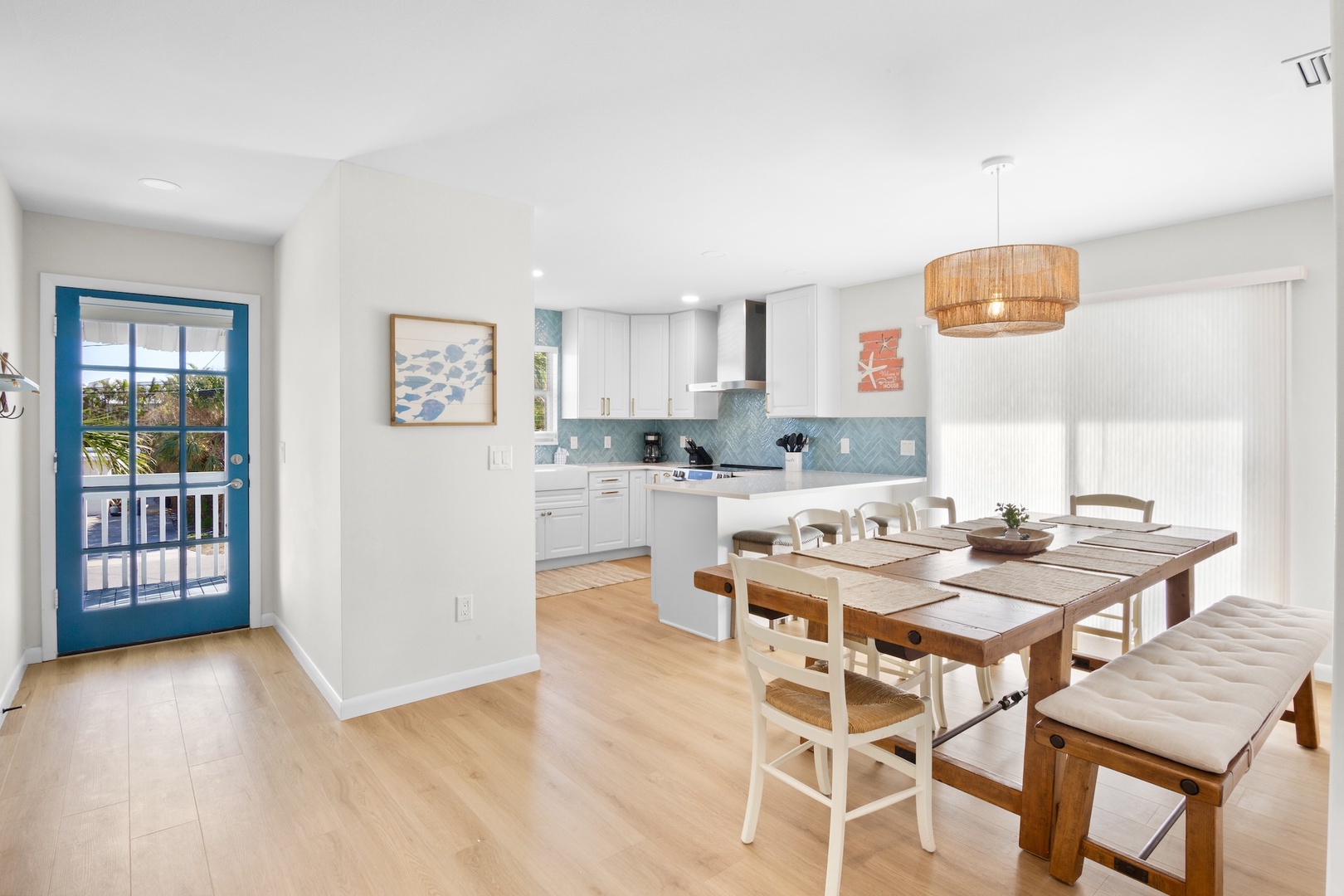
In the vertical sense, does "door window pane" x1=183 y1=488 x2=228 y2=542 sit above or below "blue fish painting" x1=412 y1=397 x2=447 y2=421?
below

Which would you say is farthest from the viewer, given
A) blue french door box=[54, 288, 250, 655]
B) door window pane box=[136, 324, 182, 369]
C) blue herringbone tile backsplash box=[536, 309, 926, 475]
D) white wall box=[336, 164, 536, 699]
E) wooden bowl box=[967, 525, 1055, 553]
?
blue herringbone tile backsplash box=[536, 309, 926, 475]

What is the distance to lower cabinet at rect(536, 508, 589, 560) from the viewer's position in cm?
558

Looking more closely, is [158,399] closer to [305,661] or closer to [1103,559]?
[305,661]

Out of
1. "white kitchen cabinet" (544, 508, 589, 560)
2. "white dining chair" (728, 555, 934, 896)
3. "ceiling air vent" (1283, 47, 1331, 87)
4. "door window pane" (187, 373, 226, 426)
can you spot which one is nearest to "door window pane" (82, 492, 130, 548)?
"door window pane" (187, 373, 226, 426)

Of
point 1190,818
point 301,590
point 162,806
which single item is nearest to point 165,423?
point 301,590

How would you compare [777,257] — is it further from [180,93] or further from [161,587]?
[161,587]

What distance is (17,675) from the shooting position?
320 cm

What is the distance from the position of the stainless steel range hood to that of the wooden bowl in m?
3.16

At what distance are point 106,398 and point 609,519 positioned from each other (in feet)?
11.6

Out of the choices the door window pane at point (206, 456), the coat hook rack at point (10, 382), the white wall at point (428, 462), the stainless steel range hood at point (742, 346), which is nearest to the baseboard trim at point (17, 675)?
the door window pane at point (206, 456)

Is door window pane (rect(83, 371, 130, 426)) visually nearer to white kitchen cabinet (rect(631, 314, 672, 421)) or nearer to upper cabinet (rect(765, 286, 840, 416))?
white kitchen cabinet (rect(631, 314, 672, 421))

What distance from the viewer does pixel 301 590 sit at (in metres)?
3.49

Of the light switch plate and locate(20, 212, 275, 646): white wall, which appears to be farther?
locate(20, 212, 275, 646): white wall

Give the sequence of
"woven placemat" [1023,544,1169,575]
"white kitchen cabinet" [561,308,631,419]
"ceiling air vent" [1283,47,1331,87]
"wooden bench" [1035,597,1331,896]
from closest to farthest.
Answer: "wooden bench" [1035,597,1331,896] → "ceiling air vent" [1283,47,1331,87] → "woven placemat" [1023,544,1169,575] → "white kitchen cabinet" [561,308,631,419]
